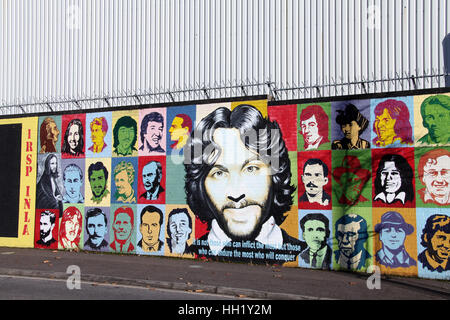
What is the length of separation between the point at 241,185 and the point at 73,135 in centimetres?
644

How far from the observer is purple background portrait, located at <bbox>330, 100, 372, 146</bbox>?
13.5 meters

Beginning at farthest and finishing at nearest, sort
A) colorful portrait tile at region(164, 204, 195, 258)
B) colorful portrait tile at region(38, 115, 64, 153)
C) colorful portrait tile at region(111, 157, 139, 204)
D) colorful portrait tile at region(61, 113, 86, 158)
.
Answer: colorful portrait tile at region(38, 115, 64, 153)
colorful portrait tile at region(61, 113, 86, 158)
colorful portrait tile at region(111, 157, 139, 204)
colorful portrait tile at region(164, 204, 195, 258)

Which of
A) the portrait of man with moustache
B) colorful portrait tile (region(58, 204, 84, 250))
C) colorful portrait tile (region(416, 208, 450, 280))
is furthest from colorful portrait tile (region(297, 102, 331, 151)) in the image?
colorful portrait tile (region(58, 204, 84, 250))

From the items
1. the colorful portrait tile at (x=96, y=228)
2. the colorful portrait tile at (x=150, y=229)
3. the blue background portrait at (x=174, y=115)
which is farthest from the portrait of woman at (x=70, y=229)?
the blue background portrait at (x=174, y=115)

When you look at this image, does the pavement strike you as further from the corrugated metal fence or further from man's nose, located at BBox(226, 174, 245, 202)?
the corrugated metal fence

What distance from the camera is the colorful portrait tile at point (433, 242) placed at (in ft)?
40.6

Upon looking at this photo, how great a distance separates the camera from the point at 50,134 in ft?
59.0

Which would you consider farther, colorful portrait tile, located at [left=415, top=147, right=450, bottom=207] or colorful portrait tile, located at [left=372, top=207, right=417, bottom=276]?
colorful portrait tile, located at [left=372, top=207, right=417, bottom=276]

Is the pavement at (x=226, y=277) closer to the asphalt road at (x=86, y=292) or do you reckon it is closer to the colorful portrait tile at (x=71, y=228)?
the asphalt road at (x=86, y=292)

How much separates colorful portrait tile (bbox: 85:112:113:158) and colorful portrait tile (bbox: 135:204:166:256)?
92.0 inches

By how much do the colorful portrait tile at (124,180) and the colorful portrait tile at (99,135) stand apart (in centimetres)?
58

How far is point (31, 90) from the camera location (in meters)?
21.3
